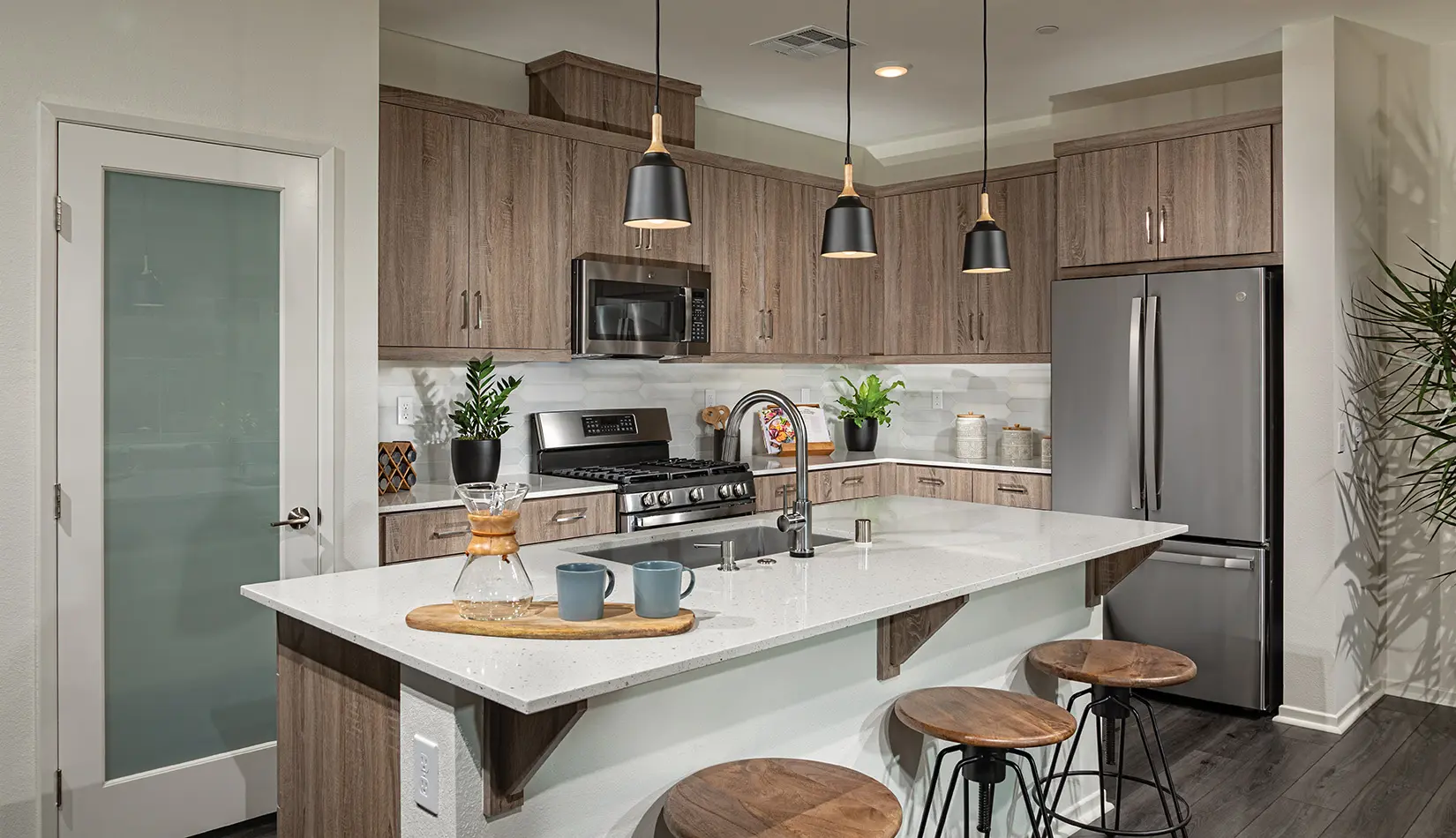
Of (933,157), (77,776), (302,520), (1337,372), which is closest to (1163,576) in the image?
(1337,372)

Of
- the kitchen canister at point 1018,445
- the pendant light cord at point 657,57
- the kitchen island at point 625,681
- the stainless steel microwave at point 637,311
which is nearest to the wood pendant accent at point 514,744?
the kitchen island at point 625,681

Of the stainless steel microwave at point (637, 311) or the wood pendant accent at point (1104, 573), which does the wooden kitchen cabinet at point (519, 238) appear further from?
the wood pendant accent at point (1104, 573)

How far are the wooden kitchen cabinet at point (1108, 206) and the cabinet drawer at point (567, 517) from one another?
232 cm

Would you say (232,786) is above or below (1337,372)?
below

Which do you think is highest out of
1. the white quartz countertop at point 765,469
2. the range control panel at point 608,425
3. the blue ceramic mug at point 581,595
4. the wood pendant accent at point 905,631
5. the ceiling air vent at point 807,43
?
the ceiling air vent at point 807,43

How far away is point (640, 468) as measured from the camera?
4.50 metres

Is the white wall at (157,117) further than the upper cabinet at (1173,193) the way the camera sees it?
No

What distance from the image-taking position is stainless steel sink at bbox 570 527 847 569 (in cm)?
266

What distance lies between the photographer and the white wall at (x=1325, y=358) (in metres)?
3.95

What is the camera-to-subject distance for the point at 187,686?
304 centimetres

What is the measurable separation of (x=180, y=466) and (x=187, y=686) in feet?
2.10

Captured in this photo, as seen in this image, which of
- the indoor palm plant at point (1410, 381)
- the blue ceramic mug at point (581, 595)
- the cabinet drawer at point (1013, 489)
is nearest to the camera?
the blue ceramic mug at point (581, 595)

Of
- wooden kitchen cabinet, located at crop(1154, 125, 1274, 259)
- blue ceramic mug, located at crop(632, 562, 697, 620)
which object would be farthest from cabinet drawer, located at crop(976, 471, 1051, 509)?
blue ceramic mug, located at crop(632, 562, 697, 620)

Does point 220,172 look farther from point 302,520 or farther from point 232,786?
point 232,786
